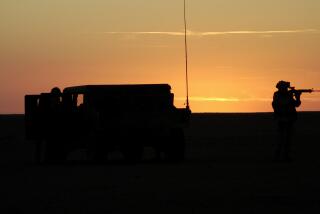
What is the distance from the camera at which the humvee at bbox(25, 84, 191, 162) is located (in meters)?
24.4

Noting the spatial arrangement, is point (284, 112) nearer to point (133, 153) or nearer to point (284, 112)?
point (284, 112)

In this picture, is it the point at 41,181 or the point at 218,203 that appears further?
the point at 41,181

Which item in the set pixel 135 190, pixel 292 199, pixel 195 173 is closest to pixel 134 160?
pixel 195 173

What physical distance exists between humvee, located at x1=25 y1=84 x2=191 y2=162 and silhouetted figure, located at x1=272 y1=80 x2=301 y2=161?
7.66ft

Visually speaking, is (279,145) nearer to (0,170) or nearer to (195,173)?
(195,173)

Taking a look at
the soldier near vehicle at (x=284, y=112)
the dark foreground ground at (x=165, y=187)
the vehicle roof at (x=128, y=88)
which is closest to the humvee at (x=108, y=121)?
the vehicle roof at (x=128, y=88)

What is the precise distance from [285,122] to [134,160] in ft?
13.1

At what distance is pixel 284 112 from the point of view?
2445 cm

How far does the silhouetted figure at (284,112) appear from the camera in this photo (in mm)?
24422

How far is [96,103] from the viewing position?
24.5 metres

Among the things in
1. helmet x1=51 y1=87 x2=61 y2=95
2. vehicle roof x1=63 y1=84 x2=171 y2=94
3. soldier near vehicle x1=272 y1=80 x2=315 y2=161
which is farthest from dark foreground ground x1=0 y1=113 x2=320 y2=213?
helmet x1=51 y1=87 x2=61 y2=95

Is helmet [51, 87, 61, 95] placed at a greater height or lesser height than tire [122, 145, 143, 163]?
greater

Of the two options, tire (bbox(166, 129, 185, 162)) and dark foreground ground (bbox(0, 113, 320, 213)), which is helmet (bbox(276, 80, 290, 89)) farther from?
tire (bbox(166, 129, 185, 162))

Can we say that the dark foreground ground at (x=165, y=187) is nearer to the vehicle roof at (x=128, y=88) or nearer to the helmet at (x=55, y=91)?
the vehicle roof at (x=128, y=88)
